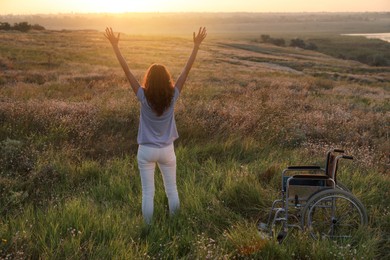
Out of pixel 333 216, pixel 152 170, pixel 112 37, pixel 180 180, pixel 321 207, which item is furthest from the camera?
pixel 180 180

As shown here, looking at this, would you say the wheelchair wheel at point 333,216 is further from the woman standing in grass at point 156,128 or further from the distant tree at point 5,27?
the distant tree at point 5,27

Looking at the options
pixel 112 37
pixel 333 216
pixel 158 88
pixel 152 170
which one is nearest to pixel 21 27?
pixel 112 37

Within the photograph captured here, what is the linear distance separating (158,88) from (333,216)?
241 cm

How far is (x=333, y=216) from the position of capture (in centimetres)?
442

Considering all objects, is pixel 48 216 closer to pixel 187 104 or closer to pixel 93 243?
pixel 93 243

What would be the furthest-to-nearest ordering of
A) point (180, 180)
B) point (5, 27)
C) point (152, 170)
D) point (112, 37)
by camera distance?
point (5, 27) < point (180, 180) < point (112, 37) < point (152, 170)

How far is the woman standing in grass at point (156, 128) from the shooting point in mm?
4469

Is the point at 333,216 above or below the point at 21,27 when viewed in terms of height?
below

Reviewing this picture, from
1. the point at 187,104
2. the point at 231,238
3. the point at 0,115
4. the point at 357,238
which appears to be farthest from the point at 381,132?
the point at 0,115

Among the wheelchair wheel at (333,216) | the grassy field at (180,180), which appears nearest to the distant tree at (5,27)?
the grassy field at (180,180)

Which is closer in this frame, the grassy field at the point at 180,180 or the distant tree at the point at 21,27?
the grassy field at the point at 180,180

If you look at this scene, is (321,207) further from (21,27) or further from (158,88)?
(21,27)

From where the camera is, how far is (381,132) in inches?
399

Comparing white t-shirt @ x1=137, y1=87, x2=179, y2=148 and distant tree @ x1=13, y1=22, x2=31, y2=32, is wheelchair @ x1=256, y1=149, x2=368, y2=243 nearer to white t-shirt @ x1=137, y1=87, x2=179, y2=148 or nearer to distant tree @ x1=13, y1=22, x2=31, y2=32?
white t-shirt @ x1=137, y1=87, x2=179, y2=148
